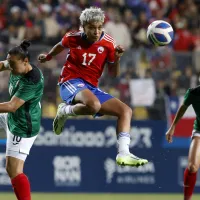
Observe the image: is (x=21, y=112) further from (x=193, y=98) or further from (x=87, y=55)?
(x=193, y=98)

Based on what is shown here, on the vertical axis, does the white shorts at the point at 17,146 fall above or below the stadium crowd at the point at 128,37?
below

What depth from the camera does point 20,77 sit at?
10.0m

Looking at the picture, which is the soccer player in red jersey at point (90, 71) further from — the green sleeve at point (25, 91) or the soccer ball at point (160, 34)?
the green sleeve at point (25, 91)

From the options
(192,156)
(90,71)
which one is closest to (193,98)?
(192,156)

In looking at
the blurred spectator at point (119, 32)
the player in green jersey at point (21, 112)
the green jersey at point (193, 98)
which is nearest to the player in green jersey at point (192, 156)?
the green jersey at point (193, 98)

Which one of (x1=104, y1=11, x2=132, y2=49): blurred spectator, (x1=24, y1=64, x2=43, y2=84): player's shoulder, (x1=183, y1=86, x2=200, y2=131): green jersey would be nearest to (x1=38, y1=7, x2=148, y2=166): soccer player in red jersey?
(x1=24, y1=64, x2=43, y2=84): player's shoulder

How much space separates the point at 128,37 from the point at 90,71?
7548 mm

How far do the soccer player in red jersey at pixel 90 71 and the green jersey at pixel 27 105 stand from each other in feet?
2.54

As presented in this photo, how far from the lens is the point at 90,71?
436 inches

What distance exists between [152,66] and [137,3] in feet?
15.7

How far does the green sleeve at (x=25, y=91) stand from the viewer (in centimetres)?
987

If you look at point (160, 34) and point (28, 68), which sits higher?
point (160, 34)

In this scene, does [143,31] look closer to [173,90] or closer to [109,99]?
[173,90]

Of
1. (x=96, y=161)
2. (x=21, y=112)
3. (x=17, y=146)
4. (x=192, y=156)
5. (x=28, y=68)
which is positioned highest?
(x=28, y=68)
